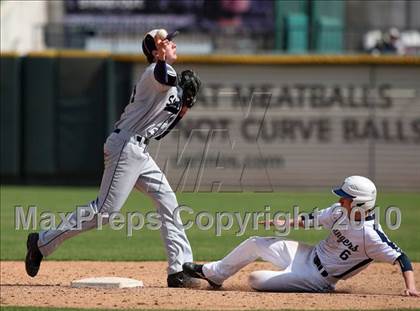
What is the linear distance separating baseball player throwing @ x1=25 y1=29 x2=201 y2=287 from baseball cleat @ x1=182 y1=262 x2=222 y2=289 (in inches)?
2.7

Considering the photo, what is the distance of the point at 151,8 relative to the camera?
2339 centimetres

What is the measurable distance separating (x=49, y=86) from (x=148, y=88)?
11183mm

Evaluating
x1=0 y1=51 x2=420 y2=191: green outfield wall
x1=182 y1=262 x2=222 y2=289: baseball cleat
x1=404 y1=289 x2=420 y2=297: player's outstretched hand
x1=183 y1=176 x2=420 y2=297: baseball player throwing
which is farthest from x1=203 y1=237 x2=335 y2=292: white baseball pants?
x1=0 y1=51 x2=420 y2=191: green outfield wall

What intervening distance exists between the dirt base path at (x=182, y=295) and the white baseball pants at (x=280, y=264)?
0.48 ft

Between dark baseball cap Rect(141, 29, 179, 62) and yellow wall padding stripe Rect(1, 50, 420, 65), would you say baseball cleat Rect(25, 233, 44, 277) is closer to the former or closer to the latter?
dark baseball cap Rect(141, 29, 179, 62)

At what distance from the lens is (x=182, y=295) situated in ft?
25.0

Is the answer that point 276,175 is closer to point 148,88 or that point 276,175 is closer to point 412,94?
point 412,94

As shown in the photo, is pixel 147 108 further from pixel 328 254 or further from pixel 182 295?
pixel 328 254

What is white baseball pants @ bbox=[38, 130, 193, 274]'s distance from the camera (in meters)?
7.94

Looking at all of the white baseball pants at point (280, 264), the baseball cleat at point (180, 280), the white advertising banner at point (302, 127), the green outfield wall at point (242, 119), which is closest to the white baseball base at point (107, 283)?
the baseball cleat at point (180, 280)

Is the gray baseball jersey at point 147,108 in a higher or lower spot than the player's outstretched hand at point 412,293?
higher

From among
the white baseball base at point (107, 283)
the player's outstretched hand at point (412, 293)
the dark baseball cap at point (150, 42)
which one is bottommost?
the white baseball base at point (107, 283)

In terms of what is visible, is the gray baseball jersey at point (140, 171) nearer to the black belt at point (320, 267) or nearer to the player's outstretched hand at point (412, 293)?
the black belt at point (320, 267)

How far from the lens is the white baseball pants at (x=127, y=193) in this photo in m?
7.94
